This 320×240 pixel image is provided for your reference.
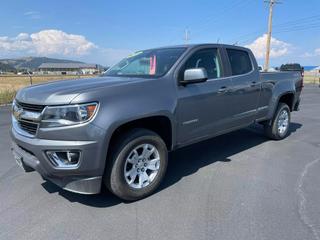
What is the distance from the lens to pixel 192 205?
342 centimetres

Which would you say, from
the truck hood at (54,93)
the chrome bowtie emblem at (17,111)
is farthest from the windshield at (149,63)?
the chrome bowtie emblem at (17,111)

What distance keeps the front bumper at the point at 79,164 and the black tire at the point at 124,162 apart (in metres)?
0.16

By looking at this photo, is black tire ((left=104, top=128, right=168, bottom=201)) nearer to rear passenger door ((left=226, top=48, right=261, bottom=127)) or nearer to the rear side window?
rear passenger door ((left=226, top=48, right=261, bottom=127))

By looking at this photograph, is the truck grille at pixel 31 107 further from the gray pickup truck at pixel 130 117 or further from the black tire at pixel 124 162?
the black tire at pixel 124 162

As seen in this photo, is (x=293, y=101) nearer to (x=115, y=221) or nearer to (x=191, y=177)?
(x=191, y=177)

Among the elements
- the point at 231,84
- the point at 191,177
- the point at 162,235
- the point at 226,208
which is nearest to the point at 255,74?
the point at 231,84

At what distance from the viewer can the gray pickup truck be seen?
3.03 metres

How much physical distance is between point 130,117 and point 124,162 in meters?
0.53

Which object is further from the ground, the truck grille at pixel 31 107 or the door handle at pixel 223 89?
the door handle at pixel 223 89

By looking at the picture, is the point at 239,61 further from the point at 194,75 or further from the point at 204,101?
the point at 194,75

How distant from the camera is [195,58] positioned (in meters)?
4.32

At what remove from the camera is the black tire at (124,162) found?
329 centimetres

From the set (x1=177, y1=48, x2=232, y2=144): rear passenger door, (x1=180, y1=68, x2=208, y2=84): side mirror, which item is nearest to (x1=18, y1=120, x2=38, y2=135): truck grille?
(x1=177, y1=48, x2=232, y2=144): rear passenger door

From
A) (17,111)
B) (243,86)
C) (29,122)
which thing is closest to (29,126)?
(29,122)
